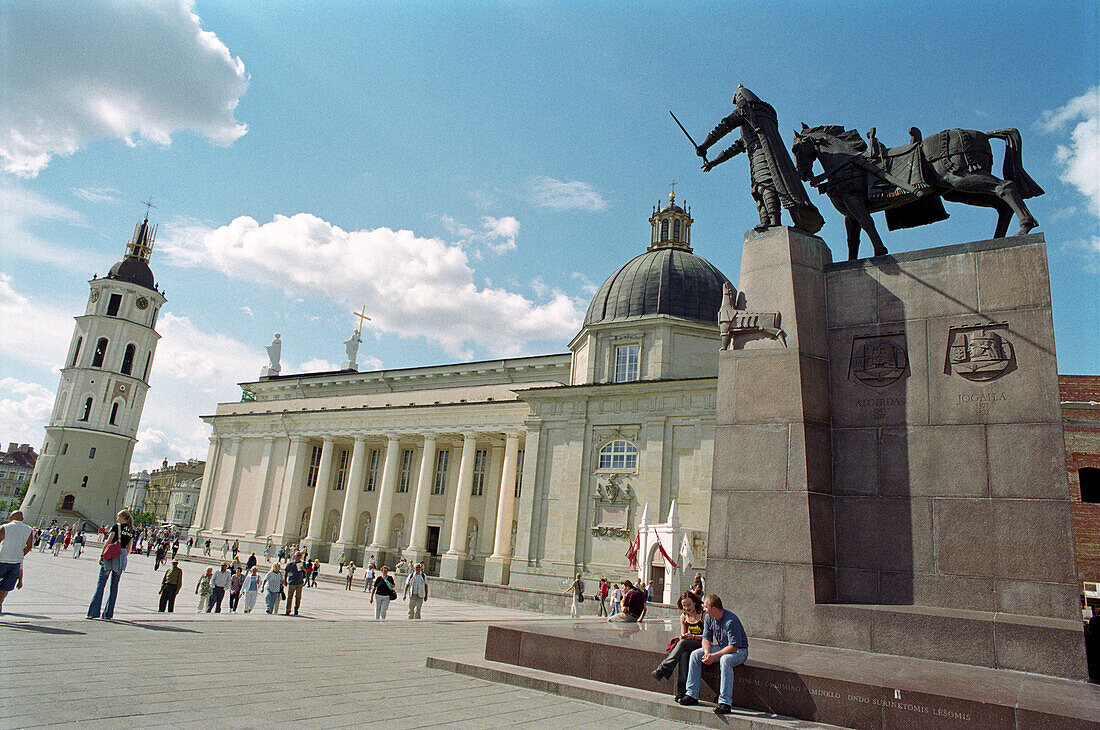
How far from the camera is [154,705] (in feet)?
19.7

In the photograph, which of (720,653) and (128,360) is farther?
→ (128,360)

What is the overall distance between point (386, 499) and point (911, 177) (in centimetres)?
4934

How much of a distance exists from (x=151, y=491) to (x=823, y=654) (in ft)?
574

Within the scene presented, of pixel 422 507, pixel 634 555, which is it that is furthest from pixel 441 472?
pixel 634 555

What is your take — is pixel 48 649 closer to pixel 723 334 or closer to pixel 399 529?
pixel 723 334

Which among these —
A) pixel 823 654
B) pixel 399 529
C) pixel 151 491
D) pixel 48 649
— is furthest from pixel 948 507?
pixel 151 491

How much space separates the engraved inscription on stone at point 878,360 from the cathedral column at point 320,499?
54419 mm

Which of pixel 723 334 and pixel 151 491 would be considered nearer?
pixel 723 334

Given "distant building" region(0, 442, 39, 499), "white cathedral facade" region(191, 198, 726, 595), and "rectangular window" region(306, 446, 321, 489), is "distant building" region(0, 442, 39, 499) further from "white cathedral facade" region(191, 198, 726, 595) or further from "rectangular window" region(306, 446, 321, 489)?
"rectangular window" region(306, 446, 321, 489)

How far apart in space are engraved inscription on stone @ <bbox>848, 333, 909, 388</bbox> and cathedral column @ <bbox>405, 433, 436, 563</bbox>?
147 feet

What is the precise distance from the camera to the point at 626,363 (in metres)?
44.0

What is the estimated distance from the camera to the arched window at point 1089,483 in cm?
2831

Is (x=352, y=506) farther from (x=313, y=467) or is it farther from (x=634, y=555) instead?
(x=634, y=555)

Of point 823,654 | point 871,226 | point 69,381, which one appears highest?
point 69,381
